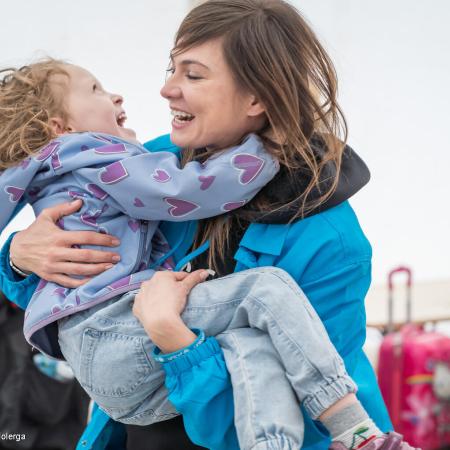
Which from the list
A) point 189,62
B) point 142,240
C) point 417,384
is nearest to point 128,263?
point 142,240

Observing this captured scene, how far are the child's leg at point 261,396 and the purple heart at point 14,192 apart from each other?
0.52 m

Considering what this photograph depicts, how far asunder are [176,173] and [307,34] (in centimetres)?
35

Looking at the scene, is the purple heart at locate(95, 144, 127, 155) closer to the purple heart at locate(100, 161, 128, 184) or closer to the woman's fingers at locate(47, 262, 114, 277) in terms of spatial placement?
the purple heart at locate(100, 161, 128, 184)

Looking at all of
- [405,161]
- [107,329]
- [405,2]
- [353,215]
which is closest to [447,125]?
[405,161]

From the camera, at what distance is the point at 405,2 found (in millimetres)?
4027

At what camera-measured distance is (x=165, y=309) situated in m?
1.21

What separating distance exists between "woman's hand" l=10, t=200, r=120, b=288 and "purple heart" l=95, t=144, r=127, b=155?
0.10 m

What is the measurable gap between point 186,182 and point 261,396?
0.38 m

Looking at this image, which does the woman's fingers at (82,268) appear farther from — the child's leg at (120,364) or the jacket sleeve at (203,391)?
the jacket sleeve at (203,391)

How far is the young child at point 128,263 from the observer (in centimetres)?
114

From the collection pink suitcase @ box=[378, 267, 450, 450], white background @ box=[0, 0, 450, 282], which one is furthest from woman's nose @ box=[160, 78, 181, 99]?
white background @ box=[0, 0, 450, 282]

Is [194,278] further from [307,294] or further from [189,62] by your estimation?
[189,62]

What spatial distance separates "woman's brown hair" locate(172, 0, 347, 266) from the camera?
52.1 inches

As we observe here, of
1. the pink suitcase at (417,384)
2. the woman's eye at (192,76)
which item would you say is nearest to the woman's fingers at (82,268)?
the woman's eye at (192,76)
